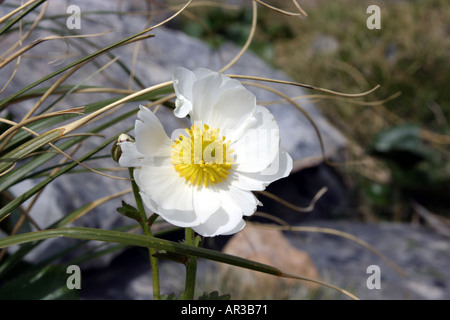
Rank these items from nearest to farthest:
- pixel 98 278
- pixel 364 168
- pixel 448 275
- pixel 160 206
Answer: pixel 160 206
pixel 98 278
pixel 448 275
pixel 364 168

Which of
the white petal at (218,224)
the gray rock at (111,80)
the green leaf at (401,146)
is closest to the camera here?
the white petal at (218,224)

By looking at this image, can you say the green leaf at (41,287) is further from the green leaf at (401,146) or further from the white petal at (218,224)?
the green leaf at (401,146)

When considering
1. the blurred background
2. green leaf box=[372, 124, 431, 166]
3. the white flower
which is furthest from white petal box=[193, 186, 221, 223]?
green leaf box=[372, 124, 431, 166]

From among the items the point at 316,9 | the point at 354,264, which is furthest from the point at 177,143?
the point at 316,9

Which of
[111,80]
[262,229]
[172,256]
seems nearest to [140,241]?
[172,256]

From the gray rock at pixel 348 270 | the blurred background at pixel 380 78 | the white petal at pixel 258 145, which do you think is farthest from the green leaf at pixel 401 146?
the white petal at pixel 258 145

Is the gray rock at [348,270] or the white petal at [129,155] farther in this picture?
the gray rock at [348,270]

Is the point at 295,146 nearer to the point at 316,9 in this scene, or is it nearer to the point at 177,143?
the point at 177,143
